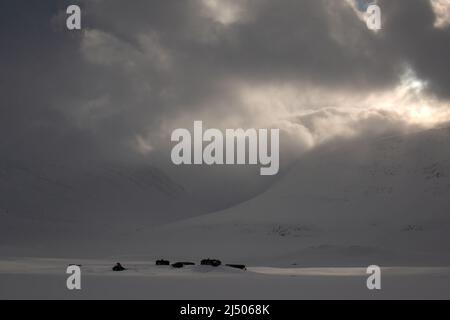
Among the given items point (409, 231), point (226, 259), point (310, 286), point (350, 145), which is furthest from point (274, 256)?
point (350, 145)

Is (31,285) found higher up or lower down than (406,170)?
lower down

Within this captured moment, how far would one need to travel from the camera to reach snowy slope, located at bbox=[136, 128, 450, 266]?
9269 centimetres

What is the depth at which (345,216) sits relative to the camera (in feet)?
419

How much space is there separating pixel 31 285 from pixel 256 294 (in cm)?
1560

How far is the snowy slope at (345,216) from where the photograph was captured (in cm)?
9269

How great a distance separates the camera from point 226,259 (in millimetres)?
94000

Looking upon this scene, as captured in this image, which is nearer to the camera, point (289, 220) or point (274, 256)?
point (274, 256)
